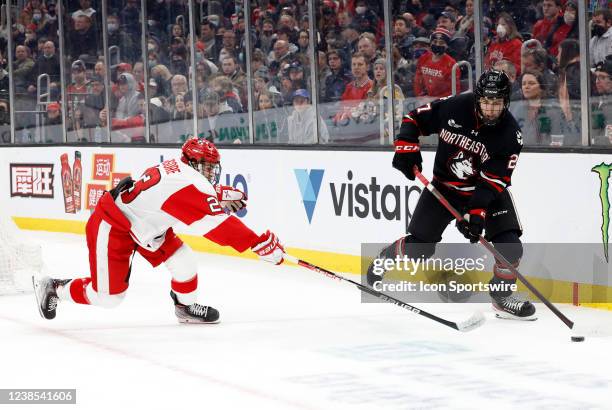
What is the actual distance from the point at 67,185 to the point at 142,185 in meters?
5.21

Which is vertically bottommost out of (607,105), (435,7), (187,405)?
(187,405)

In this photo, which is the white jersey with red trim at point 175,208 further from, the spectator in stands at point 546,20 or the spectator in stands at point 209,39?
the spectator in stands at point 209,39

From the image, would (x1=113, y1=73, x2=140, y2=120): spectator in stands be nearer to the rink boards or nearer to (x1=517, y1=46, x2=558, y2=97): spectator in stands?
the rink boards

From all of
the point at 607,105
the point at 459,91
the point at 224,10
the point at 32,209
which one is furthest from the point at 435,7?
the point at 32,209

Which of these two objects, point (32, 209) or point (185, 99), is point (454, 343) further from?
point (32, 209)

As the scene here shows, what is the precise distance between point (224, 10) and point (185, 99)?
3.04 feet

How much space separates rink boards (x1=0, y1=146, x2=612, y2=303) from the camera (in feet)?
19.7

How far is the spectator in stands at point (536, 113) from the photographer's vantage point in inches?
253

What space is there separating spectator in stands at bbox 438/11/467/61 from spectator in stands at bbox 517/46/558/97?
19.7 inches

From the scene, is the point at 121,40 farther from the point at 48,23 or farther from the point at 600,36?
the point at 600,36

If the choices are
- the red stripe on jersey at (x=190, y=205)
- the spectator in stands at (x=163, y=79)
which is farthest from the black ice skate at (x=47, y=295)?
the spectator in stands at (x=163, y=79)

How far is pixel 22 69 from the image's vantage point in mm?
11430

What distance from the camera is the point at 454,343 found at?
510 cm

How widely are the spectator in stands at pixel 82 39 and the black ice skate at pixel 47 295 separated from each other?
17.2ft
